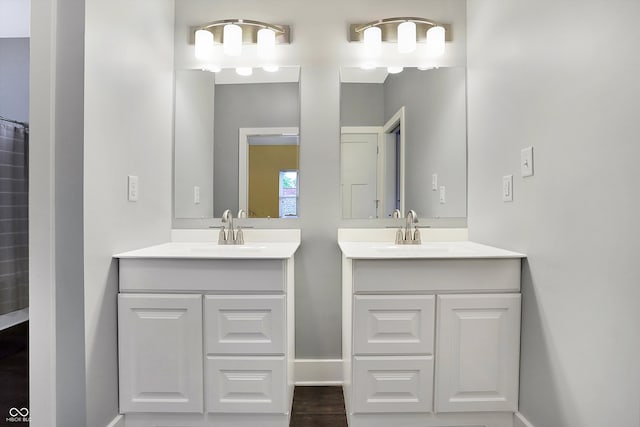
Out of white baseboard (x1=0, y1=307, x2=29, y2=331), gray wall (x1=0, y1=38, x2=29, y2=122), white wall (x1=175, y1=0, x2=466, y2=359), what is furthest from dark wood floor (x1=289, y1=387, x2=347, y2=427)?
gray wall (x1=0, y1=38, x2=29, y2=122)

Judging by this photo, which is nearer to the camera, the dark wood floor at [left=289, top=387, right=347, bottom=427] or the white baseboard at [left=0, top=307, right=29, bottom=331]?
the white baseboard at [left=0, top=307, right=29, bottom=331]

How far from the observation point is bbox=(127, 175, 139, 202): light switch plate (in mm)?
1587

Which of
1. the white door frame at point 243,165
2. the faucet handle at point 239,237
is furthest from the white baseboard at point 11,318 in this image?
the white door frame at point 243,165

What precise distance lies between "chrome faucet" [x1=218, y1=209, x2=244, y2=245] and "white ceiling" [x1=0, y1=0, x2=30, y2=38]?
112 cm

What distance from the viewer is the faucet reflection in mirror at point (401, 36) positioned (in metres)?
2.00

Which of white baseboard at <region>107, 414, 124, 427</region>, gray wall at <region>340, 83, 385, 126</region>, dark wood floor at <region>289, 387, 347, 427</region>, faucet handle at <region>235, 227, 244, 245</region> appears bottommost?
dark wood floor at <region>289, 387, 347, 427</region>

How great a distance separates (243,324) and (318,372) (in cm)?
80

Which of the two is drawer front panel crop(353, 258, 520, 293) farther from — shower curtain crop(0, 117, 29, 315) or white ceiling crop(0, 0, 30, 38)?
white ceiling crop(0, 0, 30, 38)

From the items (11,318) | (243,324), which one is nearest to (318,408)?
(243,324)

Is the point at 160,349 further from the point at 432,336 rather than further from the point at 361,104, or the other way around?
the point at 361,104

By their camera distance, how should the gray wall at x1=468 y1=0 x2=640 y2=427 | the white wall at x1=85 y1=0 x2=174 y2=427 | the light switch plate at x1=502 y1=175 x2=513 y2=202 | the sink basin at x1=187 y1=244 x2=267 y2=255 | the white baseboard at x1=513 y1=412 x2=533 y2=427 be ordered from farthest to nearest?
the sink basin at x1=187 y1=244 x2=267 y2=255
the light switch plate at x1=502 y1=175 x2=513 y2=202
the white baseboard at x1=513 y1=412 x2=533 y2=427
the white wall at x1=85 y1=0 x2=174 y2=427
the gray wall at x1=468 y1=0 x2=640 y2=427

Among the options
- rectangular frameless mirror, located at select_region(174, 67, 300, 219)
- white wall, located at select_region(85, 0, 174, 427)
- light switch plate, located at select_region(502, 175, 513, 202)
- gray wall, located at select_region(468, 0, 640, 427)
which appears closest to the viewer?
gray wall, located at select_region(468, 0, 640, 427)

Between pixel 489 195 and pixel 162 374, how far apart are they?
5.60 ft

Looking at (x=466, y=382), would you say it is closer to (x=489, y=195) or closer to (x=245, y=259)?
(x=489, y=195)
